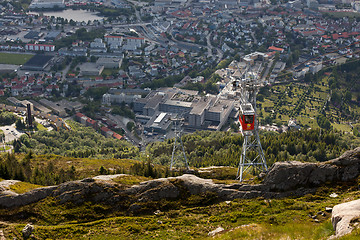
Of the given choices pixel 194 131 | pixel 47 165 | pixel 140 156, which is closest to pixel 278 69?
pixel 194 131

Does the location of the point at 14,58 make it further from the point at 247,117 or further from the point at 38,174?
the point at 247,117

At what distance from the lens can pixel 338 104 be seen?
10038 centimetres

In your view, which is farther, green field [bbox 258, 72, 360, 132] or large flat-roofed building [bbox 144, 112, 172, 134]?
green field [bbox 258, 72, 360, 132]

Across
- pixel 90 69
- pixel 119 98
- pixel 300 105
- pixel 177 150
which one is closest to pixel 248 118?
pixel 177 150

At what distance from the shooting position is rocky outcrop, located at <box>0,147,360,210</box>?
30.4m

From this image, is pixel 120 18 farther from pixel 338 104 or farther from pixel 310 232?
pixel 310 232

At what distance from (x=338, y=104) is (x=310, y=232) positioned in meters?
80.6

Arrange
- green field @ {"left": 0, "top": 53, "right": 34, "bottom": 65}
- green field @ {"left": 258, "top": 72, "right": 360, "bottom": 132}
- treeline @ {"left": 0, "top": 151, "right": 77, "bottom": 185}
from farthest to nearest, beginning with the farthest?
green field @ {"left": 0, "top": 53, "right": 34, "bottom": 65}
green field @ {"left": 258, "top": 72, "right": 360, "bottom": 132}
treeline @ {"left": 0, "top": 151, "right": 77, "bottom": 185}

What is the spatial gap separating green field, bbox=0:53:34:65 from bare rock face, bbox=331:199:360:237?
354ft

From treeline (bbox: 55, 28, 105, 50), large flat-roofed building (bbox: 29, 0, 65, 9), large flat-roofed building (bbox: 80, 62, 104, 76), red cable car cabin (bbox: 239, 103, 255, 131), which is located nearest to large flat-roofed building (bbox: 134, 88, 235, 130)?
large flat-roofed building (bbox: 80, 62, 104, 76)

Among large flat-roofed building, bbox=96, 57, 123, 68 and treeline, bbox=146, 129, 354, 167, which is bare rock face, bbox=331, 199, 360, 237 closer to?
treeline, bbox=146, 129, 354, 167

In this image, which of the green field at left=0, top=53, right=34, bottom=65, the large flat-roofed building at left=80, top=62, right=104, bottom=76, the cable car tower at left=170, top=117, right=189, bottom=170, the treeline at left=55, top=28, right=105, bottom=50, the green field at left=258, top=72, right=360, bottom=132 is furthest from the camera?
the treeline at left=55, top=28, right=105, bottom=50

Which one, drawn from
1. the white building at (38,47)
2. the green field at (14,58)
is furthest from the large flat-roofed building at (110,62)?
the green field at (14,58)

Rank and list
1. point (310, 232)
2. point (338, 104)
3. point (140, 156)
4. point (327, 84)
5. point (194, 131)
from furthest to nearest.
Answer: point (327, 84), point (338, 104), point (194, 131), point (140, 156), point (310, 232)
